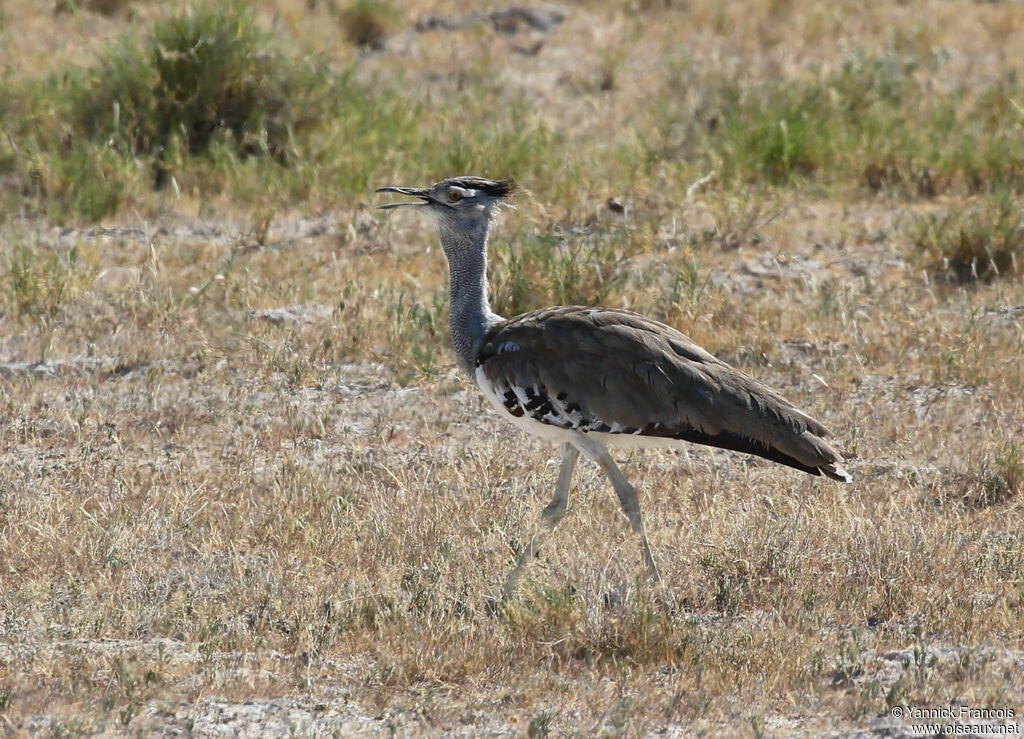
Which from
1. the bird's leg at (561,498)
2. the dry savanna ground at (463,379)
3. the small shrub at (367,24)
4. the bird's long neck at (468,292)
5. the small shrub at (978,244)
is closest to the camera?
the dry savanna ground at (463,379)

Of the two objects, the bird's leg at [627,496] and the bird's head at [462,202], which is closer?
the bird's leg at [627,496]

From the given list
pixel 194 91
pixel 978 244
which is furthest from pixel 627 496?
pixel 194 91

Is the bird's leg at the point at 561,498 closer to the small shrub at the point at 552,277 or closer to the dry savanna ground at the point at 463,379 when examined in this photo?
the dry savanna ground at the point at 463,379

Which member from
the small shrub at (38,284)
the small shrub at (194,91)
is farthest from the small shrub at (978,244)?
the small shrub at (38,284)

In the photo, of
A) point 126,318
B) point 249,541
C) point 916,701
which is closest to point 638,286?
point 126,318

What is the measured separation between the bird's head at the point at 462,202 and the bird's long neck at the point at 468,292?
19mm

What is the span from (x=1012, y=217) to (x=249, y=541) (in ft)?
16.1

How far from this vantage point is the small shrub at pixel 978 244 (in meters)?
7.59

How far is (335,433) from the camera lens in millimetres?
5930

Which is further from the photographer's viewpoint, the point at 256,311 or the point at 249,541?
the point at 256,311

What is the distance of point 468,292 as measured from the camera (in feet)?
16.4

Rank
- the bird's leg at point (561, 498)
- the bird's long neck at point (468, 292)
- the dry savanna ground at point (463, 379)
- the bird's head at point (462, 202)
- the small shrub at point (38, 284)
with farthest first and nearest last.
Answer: the small shrub at point (38, 284) → the bird's head at point (462, 202) → the bird's long neck at point (468, 292) → the bird's leg at point (561, 498) → the dry savanna ground at point (463, 379)

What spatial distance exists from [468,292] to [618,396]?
0.75 meters

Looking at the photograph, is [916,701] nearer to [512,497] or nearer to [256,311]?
[512,497]
